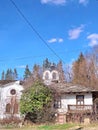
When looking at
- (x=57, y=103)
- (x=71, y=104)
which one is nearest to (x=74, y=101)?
(x=71, y=104)

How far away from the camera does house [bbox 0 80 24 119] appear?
148 feet

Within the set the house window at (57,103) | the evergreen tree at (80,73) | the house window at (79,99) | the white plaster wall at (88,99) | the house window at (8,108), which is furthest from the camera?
the evergreen tree at (80,73)

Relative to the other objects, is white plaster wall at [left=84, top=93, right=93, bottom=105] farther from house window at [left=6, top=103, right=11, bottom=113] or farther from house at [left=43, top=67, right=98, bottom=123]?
house window at [left=6, top=103, right=11, bottom=113]

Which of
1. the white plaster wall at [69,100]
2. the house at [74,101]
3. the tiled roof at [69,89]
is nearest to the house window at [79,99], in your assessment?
the house at [74,101]

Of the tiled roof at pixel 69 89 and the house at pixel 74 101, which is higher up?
the tiled roof at pixel 69 89

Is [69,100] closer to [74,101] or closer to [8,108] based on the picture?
[74,101]

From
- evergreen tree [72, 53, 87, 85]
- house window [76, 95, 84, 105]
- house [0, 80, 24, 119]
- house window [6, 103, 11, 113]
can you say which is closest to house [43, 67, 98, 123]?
house window [76, 95, 84, 105]

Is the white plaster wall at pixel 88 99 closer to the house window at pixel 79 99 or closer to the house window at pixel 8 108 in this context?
the house window at pixel 79 99

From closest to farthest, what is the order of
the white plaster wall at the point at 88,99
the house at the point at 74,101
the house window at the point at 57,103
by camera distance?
the house at the point at 74,101 < the white plaster wall at the point at 88,99 < the house window at the point at 57,103

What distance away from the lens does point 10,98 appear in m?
46.8

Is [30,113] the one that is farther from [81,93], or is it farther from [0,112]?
[0,112]

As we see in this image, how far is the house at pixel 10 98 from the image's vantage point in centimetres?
4519

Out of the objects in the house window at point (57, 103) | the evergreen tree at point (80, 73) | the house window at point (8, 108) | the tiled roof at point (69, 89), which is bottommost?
the house window at point (8, 108)

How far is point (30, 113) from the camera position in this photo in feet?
118
